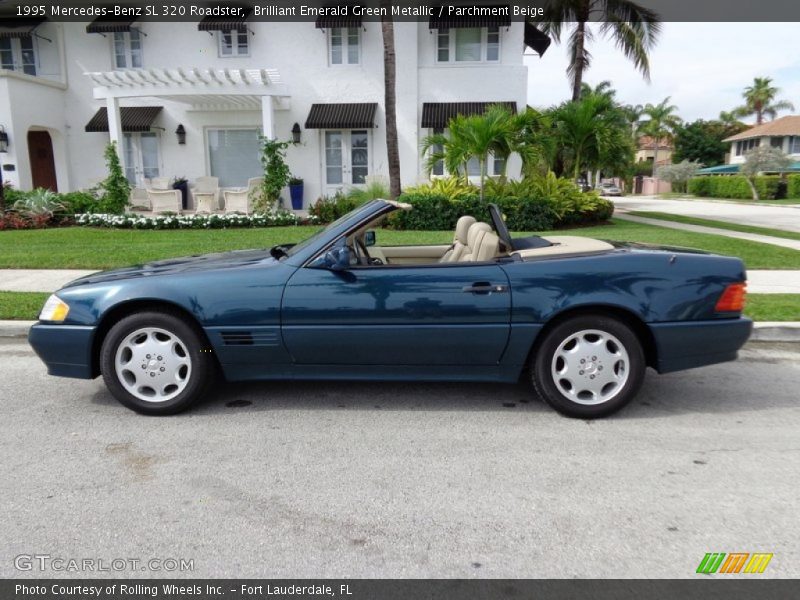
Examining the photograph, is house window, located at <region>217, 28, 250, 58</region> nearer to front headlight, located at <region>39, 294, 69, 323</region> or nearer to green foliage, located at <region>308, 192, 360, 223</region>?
green foliage, located at <region>308, 192, 360, 223</region>

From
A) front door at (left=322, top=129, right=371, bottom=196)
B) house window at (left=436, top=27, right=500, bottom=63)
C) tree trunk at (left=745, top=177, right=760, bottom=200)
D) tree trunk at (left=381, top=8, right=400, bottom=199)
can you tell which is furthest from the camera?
tree trunk at (left=745, top=177, right=760, bottom=200)

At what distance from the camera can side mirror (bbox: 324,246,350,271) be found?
3.82 meters

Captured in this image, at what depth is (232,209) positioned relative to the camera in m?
17.1

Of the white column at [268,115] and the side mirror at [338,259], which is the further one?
the white column at [268,115]

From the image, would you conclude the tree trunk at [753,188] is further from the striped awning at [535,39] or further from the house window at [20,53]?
the house window at [20,53]

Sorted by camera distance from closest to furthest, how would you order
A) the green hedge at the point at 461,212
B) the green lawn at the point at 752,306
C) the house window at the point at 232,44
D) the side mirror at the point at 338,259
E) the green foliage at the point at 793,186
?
1. the side mirror at the point at 338,259
2. the green lawn at the point at 752,306
3. the green hedge at the point at 461,212
4. the house window at the point at 232,44
5. the green foliage at the point at 793,186

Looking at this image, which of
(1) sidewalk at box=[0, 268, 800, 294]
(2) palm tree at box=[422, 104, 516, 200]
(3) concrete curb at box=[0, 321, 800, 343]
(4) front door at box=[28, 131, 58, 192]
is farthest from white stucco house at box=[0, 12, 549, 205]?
(3) concrete curb at box=[0, 321, 800, 343]

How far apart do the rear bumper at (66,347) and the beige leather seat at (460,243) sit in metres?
2.56

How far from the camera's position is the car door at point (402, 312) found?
3846 millimetres

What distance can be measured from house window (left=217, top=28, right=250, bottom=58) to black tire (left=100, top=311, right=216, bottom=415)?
56.9 feet

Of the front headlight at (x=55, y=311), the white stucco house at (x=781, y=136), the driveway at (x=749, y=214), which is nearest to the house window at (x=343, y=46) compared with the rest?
the driveway at (x=749, y=214)

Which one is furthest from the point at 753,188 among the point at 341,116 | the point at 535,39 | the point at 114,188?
the point at 114,188

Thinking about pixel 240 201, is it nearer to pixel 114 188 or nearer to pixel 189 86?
pixel 114 188
